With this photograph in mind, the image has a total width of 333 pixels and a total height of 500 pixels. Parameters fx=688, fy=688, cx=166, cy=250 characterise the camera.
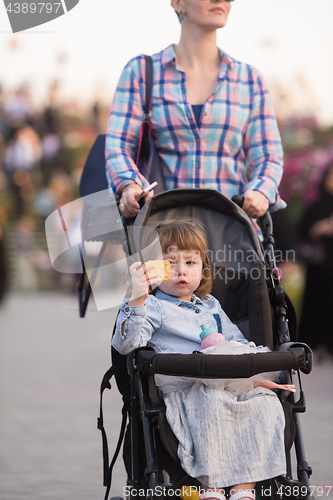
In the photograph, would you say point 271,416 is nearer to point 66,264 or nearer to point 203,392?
point 203,392

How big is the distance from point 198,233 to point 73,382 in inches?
161

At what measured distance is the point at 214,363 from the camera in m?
2.45

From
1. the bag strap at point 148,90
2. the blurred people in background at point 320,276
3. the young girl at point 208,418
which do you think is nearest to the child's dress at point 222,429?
the young girl at point 208,418

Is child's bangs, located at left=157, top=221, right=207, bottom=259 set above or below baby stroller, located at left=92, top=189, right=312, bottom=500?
above

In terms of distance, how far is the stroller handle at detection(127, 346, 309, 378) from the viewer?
2.45 m

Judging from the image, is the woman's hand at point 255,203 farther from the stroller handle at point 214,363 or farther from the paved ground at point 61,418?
the paved ground at point 61,418

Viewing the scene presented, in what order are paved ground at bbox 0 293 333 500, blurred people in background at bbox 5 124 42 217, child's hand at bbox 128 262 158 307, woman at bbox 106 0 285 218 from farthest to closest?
blurred people in background at bbox 5 124 42 217 → paved ground at bbox 0 293 333 500 → woman at bbox 106 0 285 218 → child's hand at bbox 128 262 158 307

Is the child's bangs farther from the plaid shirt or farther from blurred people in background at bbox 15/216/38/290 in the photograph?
blurred people in background at bbox 15/216/38/290

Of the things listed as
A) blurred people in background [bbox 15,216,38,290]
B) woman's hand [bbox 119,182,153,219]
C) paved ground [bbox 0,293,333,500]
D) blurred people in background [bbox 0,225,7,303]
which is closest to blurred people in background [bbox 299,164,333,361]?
paved ground [bbox 0,293,333,500]

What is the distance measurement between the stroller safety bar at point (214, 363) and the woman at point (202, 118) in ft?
3.28

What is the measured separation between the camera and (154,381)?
2.63 m

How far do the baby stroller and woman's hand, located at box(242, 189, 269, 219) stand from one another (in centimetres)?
7

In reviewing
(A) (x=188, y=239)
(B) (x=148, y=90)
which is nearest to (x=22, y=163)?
(B) (x=148, y=90)

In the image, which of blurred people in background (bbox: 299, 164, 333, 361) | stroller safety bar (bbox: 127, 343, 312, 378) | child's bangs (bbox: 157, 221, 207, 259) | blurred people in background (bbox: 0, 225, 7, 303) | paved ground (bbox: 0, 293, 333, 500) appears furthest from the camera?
blurred people in background (bbox: 0, 225, 7, 303)
